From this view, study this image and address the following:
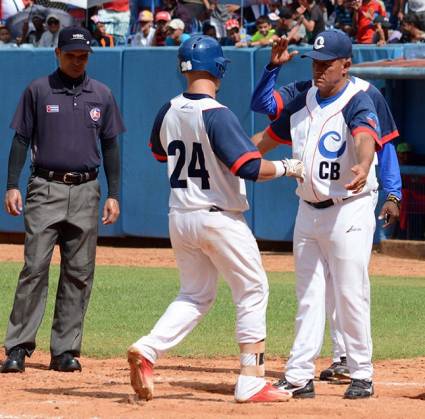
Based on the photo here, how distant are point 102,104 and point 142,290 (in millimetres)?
4756

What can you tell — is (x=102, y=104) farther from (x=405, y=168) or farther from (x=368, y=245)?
(x=405, y=168)

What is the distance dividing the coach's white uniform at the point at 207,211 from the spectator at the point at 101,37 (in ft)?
44.7

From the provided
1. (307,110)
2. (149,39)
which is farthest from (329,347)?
(149,39)

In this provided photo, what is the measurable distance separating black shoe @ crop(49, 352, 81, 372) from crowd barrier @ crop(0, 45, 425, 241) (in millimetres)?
9317

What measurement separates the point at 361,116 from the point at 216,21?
13373 millimetres

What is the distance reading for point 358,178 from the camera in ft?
20.7

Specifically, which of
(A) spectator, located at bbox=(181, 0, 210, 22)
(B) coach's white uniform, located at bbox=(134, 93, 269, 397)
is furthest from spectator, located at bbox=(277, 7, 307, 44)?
(B) coach's white uniform, located at bbox=(134, 93, 269, 397)

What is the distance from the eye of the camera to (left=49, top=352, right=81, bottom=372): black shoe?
26.6 feet

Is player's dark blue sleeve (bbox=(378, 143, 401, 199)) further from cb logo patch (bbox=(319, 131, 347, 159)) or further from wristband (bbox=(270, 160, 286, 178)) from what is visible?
wristband (bbox=(270, 160, 286, 178))

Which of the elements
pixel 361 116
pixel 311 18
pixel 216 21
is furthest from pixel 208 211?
pixel 216 21

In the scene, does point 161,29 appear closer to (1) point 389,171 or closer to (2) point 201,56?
(1) point 389,171

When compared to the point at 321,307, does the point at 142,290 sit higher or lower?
lower

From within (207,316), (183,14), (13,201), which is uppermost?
(183,14)

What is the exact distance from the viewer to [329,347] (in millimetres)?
9555
